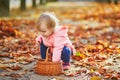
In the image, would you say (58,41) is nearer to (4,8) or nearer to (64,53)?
(64,53)

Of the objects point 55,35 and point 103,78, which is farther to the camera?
point 55,35

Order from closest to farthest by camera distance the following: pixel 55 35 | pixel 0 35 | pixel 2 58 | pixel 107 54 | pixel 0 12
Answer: pixel 55 35
pixel 2 58
pixel 107 54
pixel 0 35
pixel 0 12

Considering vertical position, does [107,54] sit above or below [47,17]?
below

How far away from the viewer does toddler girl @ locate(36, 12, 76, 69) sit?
250 inches

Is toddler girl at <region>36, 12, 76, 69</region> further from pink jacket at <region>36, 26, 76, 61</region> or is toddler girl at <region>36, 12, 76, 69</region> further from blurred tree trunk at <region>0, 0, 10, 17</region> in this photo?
blurred tree trunk at <region>0, 0, 10, 17</region>

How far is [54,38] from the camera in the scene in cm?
655

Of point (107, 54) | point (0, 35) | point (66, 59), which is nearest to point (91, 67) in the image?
point (66, 59)

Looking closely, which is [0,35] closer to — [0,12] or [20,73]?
[20,73]

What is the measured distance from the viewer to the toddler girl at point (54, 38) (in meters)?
6.36

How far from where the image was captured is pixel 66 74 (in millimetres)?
6367

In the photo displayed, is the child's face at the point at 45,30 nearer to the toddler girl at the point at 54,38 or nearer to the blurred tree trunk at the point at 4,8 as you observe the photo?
the toddler girl at the point at 54,38

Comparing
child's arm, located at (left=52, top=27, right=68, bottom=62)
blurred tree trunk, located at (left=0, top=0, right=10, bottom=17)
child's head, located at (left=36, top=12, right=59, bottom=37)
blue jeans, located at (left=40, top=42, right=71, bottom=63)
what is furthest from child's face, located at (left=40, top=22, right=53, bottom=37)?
blurred tree trunk, located at (left=0, top=0, right=10, bottom=17)

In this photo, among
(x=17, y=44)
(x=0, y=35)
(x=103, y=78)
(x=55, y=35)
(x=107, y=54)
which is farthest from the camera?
(x=0, y=35)

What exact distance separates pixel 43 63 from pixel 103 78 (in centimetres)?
87
